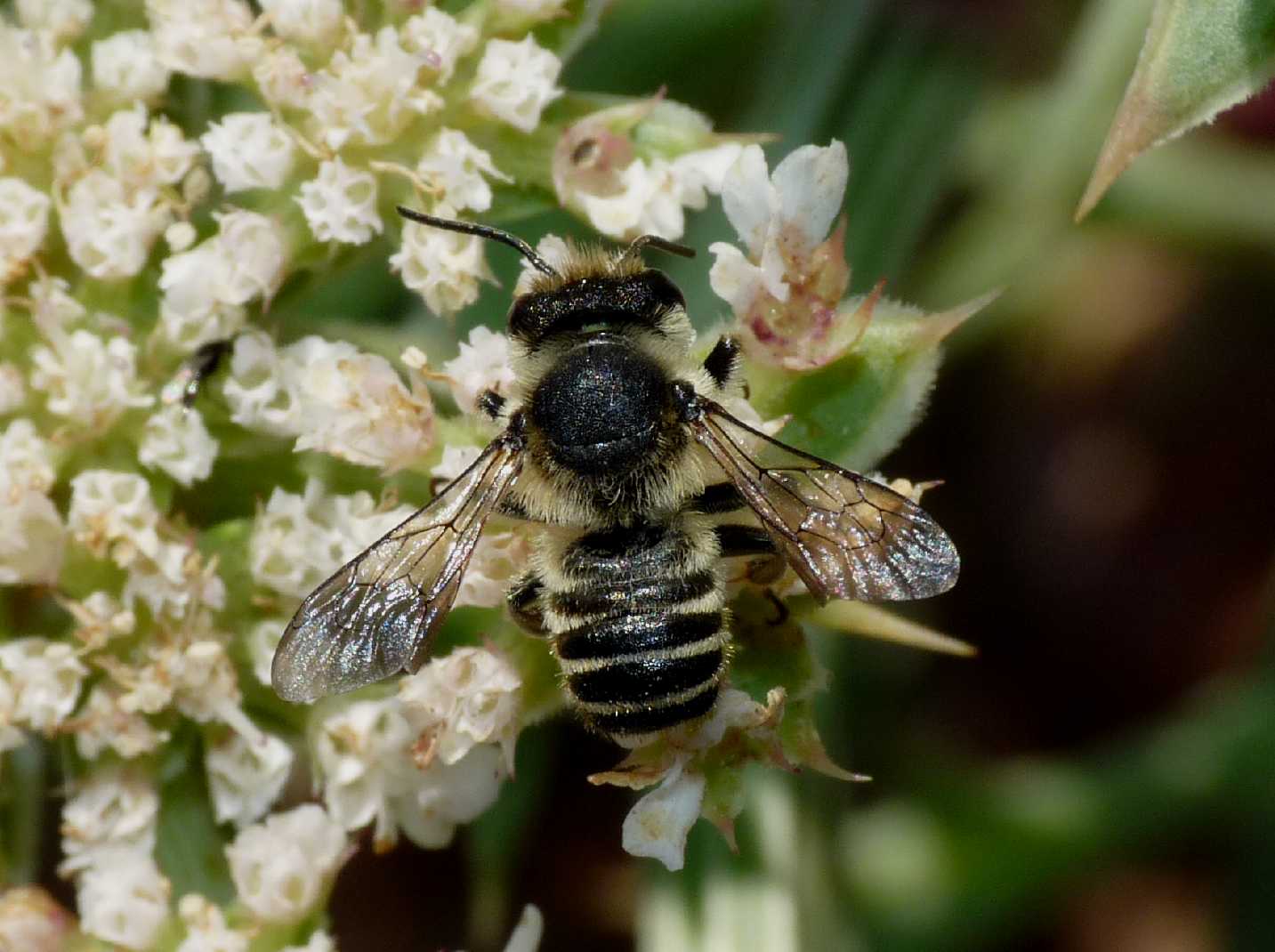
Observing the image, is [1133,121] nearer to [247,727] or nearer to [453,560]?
[453,560]

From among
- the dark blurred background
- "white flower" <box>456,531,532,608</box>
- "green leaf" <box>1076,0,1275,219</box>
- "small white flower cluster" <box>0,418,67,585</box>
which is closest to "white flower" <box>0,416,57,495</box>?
"small white flower cluster" <box>0,418,67,585</box>

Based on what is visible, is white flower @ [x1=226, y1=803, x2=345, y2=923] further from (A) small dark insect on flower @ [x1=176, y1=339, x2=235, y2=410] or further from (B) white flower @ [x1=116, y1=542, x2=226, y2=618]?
(A) small dark insect on flower @ [x1=176, y1=339, x2=235, y2=410]

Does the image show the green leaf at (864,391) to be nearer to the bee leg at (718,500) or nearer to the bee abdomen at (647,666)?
the bee leg at (718,500)

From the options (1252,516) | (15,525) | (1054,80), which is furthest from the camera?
(1252,516)

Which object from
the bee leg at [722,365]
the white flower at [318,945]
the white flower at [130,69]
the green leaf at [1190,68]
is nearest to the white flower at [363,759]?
the white flower at [318,945]

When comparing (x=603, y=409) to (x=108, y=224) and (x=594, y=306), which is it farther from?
(x=108, y=224)

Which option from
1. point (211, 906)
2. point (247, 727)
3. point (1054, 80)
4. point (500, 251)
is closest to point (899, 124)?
point (1054, 80)
